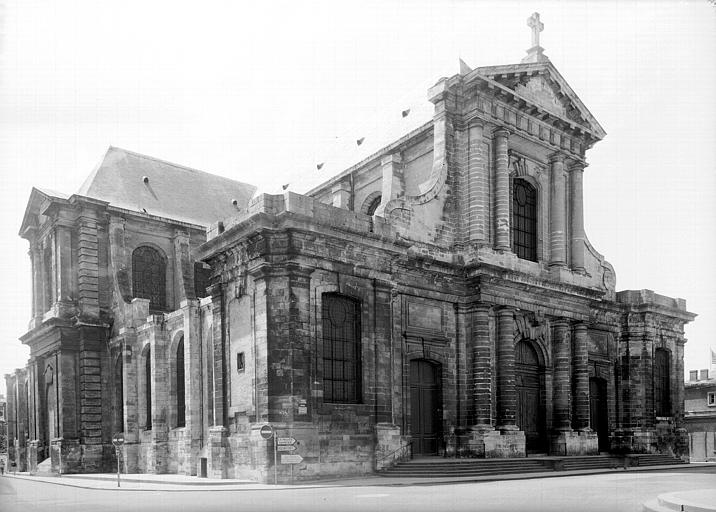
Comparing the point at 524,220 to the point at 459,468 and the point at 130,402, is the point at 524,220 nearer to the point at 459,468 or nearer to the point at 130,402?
the point at 459,468

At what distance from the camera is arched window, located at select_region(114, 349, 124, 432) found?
3062cm

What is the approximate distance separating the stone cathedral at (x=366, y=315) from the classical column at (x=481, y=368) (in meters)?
0.06

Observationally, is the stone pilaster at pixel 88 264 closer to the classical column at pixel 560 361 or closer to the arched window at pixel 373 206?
the arched window at pixel 373 206

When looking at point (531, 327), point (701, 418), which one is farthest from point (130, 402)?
point (701, 418)

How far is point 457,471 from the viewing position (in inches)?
798

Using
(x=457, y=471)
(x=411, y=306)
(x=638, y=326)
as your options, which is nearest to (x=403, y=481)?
(x=457, y=471)

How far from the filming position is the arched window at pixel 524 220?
2723cm

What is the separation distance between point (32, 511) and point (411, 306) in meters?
13.0

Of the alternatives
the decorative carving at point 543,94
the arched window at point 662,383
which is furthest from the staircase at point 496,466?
the decorative carving at point 543,94

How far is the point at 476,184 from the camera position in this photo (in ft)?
82.2

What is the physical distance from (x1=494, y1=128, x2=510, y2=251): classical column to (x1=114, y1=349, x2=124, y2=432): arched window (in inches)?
651

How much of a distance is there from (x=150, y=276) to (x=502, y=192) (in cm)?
1716

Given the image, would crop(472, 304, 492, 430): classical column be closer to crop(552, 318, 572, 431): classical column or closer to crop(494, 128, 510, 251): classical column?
crop(494, 128, 510, 251): classical column

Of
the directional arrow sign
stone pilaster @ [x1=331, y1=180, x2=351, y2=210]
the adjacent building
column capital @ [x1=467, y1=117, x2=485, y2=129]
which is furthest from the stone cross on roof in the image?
the adjacent building
